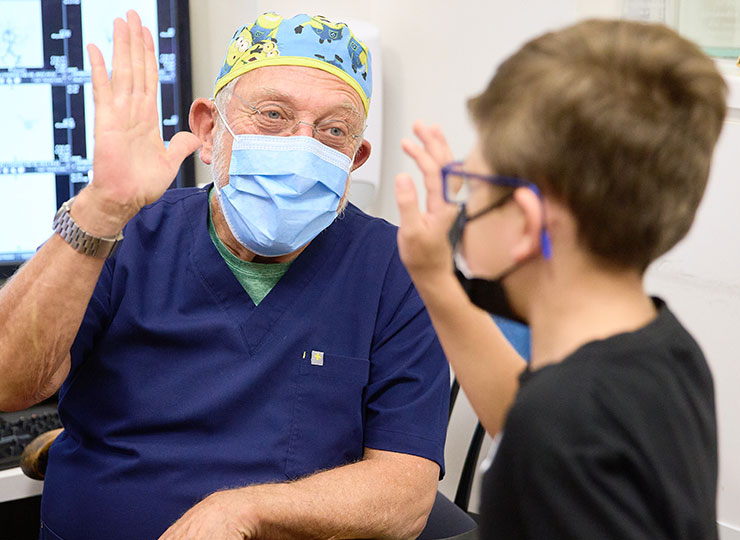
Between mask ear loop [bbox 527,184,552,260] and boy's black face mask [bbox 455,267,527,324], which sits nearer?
mask ear loop [bbox 527,184,552,260]

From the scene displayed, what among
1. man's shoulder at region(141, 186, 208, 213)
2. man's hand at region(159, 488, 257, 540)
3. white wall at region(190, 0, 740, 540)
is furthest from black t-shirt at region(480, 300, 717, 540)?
white wall at region(190, 0, 740, 540)

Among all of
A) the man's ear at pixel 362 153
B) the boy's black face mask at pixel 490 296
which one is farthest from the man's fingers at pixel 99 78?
the boy's black face mask at pixel 490 296

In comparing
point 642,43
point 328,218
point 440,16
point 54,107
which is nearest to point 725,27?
point 440,16

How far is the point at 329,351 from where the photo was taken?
136cm

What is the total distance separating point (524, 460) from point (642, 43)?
36cm

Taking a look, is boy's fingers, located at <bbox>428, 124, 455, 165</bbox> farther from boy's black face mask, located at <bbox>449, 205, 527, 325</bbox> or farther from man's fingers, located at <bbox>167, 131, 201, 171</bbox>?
man's fingers, located at <bbox>167, 131, 201, 171</bbox>

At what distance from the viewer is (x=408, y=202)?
2.54ft

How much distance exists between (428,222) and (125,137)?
0.57 m

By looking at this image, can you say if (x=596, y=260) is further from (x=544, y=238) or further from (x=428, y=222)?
(x=428, y=222)

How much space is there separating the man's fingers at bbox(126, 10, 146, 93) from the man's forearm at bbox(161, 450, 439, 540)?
60 centimetres

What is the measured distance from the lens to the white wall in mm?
1687

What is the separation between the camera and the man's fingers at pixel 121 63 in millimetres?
1164

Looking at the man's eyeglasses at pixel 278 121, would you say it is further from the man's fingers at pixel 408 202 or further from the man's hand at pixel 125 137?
the man's fingers at pixel 408 202

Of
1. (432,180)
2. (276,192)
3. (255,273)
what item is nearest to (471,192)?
(432,180)
